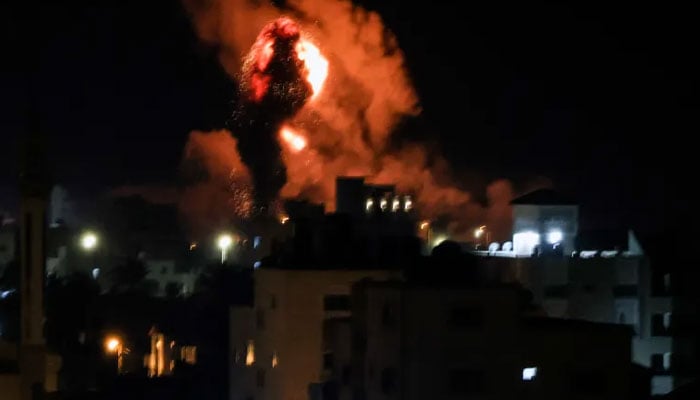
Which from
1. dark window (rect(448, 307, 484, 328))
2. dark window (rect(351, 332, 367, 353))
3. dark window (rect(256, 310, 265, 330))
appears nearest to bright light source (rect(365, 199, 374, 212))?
dark window (rect(256, 310, 265, 330))

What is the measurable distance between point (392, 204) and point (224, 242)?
12.8 meters

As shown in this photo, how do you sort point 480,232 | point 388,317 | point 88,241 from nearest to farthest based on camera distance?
point 388,317 < point 480,232 < point 88,241

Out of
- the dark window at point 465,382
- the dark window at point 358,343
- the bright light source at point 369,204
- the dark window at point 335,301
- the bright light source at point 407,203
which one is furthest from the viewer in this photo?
the bright light source at point 407,203

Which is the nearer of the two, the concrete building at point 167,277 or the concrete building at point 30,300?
the concrete building at point 30,300

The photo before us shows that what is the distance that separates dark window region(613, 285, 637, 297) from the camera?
46.0 m

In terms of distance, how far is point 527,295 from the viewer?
36344 millimetres

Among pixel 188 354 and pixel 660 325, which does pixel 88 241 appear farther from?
pixel 660 325

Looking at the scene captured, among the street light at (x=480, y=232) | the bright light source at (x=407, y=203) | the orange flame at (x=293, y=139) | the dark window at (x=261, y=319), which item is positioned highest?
the orange flame at (x=293, y=139)

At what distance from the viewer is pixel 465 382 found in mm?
30250

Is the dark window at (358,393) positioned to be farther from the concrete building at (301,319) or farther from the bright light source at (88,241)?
the bright light source at (88,241)

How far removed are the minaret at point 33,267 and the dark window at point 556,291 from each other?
59.4 feet

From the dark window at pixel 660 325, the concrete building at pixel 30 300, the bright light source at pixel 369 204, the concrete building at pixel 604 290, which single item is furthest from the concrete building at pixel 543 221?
the concrete building at pixel 30 300

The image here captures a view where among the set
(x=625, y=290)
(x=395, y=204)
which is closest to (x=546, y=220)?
(x=625, y=290)

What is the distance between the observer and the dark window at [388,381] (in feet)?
101
